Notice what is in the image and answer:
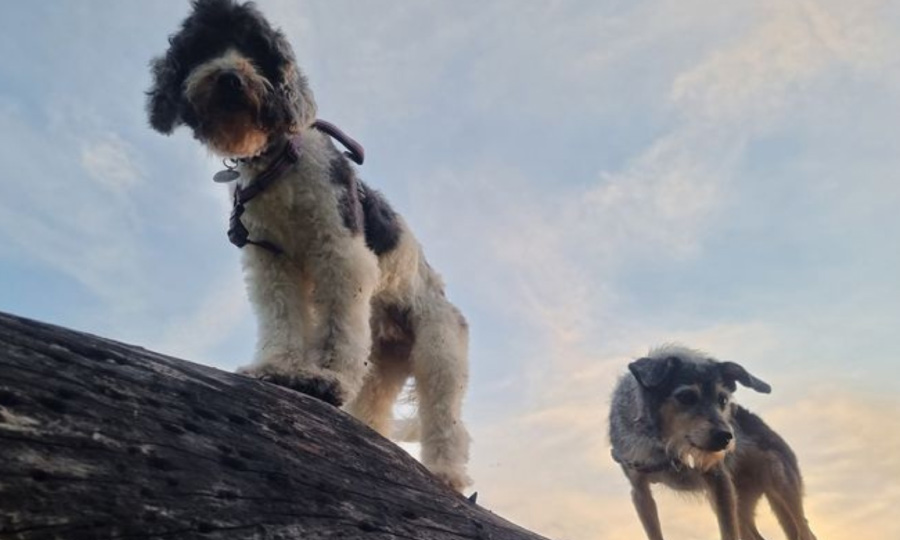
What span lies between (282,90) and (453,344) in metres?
2.47

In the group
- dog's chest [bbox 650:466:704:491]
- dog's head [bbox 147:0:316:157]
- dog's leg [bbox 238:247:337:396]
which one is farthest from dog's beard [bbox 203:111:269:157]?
dog's chest [bbox 650:466:704:491]

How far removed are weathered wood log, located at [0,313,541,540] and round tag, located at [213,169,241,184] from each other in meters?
2.36

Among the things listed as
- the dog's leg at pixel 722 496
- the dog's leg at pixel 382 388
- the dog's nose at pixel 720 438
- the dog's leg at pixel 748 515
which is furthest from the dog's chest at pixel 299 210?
the dog's leg at pixel 748 515

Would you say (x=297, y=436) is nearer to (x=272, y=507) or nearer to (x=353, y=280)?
(x=272, y=507)

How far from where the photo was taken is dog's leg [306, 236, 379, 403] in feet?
17.6

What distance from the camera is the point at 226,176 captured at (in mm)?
5996

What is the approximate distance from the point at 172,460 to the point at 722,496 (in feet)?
26.1

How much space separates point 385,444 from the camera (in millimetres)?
4258

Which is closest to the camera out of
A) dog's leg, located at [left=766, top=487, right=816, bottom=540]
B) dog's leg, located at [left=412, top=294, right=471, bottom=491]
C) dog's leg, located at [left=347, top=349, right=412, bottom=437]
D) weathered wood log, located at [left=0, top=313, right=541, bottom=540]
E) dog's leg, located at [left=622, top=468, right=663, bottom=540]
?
weathered wood log, located at [left=0, top=313, right=541, bottom=540]

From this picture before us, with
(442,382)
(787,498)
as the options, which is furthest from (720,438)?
(442,382)

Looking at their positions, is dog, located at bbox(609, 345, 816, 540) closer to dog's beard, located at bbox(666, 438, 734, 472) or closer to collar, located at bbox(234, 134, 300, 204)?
dog's beard, located at bbox(666, 438, 734, 472)

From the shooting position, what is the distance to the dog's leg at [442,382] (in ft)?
20.5

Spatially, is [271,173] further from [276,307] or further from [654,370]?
[654,370]

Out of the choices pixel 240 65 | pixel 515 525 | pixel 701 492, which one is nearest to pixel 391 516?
pixel 515 525
